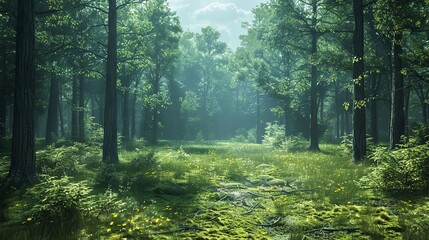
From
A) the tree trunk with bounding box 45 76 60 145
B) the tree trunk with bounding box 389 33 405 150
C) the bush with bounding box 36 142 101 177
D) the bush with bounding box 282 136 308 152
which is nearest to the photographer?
the bush with bounding box 36 142 101 177

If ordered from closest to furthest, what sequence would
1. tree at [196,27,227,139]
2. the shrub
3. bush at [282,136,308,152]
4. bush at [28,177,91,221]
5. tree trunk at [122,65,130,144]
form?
bush at [28,177,91,221]
the shrub
bush at [282,136,308,152]
tree trunk at [122,65,130,144]
tree at [196,27,227,139]

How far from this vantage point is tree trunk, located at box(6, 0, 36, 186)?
8109mm

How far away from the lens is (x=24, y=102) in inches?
323

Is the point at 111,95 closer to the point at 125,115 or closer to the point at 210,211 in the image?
the point at 210,211

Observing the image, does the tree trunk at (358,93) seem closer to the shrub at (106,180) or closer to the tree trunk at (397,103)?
the tree trunk at (397,103)

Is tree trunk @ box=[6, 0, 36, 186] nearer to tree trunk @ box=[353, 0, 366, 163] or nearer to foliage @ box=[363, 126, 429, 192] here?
foliage @ box=[363, 126, 429, 192]

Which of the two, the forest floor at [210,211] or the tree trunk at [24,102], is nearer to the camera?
the forest floor at [210,211]

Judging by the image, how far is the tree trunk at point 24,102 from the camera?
8.11 m

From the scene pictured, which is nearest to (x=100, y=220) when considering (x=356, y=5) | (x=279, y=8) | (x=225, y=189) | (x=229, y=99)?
(x=225, y=189)

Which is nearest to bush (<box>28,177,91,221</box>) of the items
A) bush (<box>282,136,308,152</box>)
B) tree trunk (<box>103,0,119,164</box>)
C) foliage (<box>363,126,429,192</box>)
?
foliage (<box>363,126,429,192</box>)

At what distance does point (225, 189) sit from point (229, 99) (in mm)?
58400

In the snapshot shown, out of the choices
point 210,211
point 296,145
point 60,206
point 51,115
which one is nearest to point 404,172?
point 210,211

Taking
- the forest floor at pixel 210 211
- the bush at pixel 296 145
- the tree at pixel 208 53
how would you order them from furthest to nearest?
the tree at pixel 208 53, the bush at pixel 296 145, the forest floor at pixel 210 211

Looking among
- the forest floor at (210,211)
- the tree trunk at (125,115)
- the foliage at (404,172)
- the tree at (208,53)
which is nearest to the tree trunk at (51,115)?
the tree trunk at (125,115)
